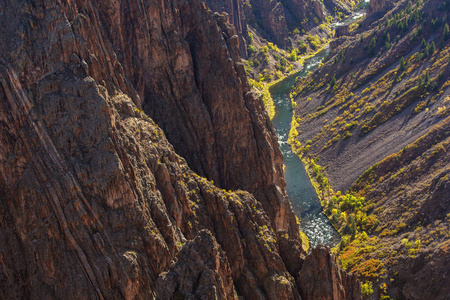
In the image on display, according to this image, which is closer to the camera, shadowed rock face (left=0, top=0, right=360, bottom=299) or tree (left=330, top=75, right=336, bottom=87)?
shadowed rock face (left=0, top=0, right=360, bottom=299)

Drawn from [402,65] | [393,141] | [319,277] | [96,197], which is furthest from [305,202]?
[96,197]

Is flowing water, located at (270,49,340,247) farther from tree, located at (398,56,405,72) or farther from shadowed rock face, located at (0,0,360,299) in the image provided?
shadowed rock face, located at (0,0,360,299)

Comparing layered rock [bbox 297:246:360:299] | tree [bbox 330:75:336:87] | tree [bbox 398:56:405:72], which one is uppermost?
tree [bbox 330:75:336:87]

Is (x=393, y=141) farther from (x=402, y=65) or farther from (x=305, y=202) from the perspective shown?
(x=402, y=65)

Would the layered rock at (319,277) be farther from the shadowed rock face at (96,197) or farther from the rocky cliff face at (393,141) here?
the rocky cliff face at (393,141)

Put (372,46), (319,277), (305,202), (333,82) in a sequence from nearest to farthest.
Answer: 1. (319,277)
2. (305,202)
3. (333,82)
4. (372,46)

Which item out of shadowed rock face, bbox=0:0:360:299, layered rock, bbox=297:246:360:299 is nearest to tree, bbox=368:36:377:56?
shadowed rock face, bbox=0:0:360:299

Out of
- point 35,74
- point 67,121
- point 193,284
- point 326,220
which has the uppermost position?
point 326,220

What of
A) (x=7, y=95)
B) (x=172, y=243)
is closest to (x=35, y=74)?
(x=7, y=95)

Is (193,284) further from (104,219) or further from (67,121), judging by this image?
(67,121)
